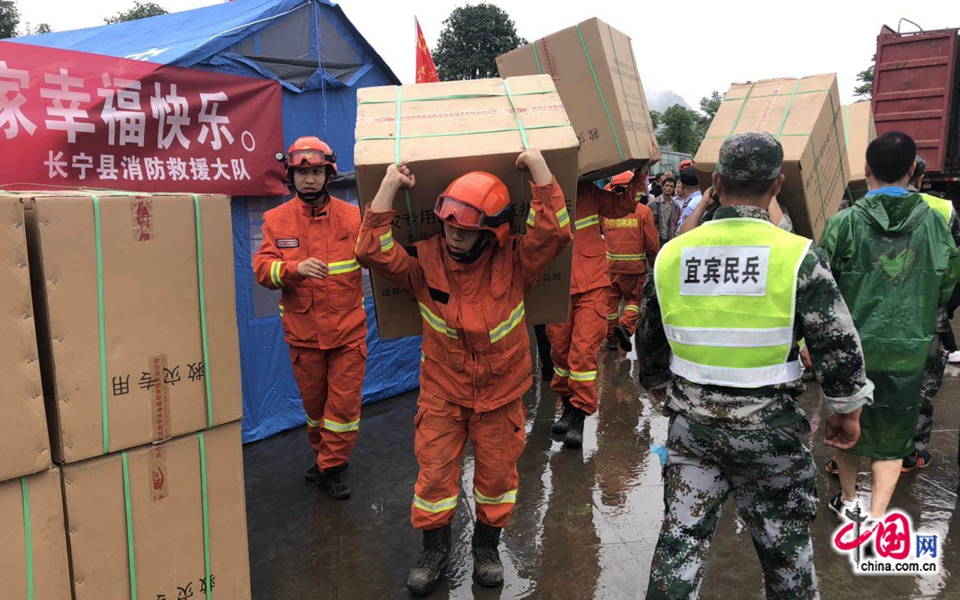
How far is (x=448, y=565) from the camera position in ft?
10.2

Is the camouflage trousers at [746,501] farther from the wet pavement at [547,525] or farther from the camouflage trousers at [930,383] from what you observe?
the camouflage trousers at [930,383]

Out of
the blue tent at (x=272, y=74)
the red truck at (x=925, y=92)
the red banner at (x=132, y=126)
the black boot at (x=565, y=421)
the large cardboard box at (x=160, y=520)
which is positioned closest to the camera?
the large cardboard box at (x=160, y=520)

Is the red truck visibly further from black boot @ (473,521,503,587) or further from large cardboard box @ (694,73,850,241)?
black boot @ (473,521,503,587)

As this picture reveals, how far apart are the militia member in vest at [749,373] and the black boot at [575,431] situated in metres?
2.26

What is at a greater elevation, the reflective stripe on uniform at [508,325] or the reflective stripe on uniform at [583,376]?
the reflective stripe on uniform at [508,325]

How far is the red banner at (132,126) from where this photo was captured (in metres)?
3.48

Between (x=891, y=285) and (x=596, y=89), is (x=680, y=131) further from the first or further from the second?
(x=891, y=285)

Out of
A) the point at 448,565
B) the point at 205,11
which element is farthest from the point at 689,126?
the point at 448,565

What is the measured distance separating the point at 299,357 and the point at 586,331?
6.03 ft

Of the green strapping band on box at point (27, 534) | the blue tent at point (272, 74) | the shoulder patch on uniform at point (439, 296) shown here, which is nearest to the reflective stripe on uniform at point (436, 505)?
the shoulder patch on uniform at point (439, 296)

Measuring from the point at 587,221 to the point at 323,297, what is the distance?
73.1 inches

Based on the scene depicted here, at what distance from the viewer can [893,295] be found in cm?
300

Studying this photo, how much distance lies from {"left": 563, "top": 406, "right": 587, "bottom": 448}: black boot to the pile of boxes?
2.41 m

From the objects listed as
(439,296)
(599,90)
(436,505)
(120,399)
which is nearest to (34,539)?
(120,399)
